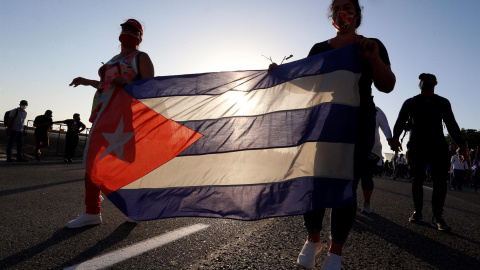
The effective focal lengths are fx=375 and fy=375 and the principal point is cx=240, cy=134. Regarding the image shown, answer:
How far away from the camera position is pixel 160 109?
3342mm

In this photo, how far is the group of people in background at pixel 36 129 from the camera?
12.3 m

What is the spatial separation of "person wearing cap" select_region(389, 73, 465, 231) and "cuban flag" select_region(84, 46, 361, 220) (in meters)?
2.47

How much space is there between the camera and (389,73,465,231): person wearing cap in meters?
4.88

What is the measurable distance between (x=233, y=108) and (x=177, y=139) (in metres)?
0.56

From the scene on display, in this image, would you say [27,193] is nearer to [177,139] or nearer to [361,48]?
[177,139]

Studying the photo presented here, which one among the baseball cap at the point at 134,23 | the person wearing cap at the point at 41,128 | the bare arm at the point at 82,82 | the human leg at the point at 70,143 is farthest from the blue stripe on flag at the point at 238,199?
the human leg at the point at 70,143

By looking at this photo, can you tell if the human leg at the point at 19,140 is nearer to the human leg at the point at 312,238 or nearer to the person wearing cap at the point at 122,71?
the person wearing cap at the point at 122,71

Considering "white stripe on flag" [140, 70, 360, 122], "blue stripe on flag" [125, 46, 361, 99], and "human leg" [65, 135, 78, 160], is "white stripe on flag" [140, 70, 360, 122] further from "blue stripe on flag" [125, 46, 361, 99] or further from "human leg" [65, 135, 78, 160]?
"human leg" [65, 135, 78, 160]

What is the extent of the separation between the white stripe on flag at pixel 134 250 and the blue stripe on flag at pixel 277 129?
763mm

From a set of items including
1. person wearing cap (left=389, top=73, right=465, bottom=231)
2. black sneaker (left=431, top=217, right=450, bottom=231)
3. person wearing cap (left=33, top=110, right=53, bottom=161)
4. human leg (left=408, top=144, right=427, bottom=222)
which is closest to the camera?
black sneaker (left=431, top=217, right=450, bottom=231)

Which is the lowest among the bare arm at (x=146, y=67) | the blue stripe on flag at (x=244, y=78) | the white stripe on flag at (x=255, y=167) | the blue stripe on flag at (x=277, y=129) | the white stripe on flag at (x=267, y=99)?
the white stripe on flag at (x=255, y=167)

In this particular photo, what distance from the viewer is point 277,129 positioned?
2.88m

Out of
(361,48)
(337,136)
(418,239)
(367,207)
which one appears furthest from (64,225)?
(367,207)

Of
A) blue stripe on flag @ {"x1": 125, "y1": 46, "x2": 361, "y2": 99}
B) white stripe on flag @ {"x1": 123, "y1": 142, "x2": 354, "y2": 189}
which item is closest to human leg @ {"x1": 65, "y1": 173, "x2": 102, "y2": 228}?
white stripe on flag @ {"x1": 123, "y1": 142, "x2": 354, "y2": 189}
